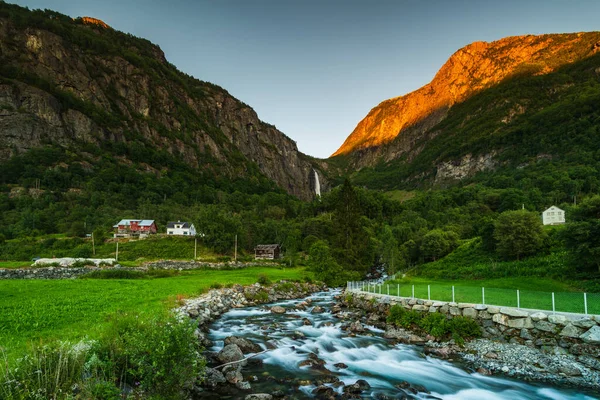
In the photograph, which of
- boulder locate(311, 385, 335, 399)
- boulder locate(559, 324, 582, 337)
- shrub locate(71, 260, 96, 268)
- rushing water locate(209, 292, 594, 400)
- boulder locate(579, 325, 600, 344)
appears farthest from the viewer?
shrub locate(71, 260, 96, 268)

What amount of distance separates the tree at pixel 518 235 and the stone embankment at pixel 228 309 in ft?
97.9

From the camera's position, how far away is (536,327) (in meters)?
18.3

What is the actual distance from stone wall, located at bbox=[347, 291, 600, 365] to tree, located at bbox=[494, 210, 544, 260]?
33583 mm

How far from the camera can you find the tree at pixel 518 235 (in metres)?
47.2

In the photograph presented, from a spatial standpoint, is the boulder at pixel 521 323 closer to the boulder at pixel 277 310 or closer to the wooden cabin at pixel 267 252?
the boulder at pixel 277 310

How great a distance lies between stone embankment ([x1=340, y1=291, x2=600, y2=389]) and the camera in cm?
1541

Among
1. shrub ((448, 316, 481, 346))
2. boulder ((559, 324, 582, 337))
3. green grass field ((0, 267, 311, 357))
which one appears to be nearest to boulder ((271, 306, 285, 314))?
green grass field ((0, 267, 311, 357))

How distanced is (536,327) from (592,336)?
2437mm

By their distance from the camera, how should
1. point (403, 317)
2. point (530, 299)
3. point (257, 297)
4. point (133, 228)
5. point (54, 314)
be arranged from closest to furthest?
1. point (54, 314)
2. point (530, 299)
3. point (403, 317)
4. point (257, 297)
5. point (133, 228)

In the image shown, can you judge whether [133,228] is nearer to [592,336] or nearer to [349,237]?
[349,237]

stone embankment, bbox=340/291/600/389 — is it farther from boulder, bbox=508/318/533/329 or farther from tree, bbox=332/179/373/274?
tree, bbox=332/179/373/274

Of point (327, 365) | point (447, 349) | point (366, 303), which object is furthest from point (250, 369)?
point (366, 303)

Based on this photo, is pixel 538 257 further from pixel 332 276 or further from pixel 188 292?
pixel 188 292

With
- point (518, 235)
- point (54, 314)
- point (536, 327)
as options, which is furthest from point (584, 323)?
point (518, 235)
